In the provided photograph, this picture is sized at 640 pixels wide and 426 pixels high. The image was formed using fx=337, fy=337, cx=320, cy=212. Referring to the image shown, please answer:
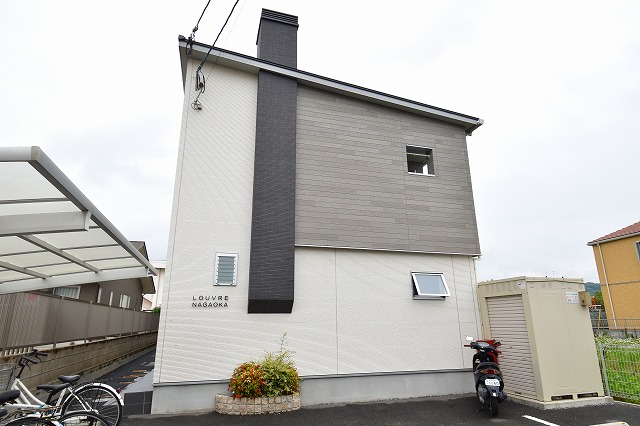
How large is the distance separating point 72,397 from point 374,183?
699cm

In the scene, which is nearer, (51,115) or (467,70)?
(467,70)

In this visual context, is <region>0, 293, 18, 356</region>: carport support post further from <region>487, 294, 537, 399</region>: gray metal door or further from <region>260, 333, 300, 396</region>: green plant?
<region>487, 294, 537, 399</region>: gray metal door

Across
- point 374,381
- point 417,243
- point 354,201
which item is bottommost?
point 374,381

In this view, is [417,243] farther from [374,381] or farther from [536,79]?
[536,79]

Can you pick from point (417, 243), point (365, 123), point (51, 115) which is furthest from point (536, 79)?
point (51, 115)

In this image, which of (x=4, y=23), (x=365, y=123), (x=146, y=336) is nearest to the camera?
(x=4, y=23)

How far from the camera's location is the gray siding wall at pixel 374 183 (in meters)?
7.92

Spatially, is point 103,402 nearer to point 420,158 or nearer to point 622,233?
point 420,158

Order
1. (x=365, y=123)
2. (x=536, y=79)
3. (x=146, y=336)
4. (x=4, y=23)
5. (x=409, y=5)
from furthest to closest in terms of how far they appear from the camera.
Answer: (x=146, y=336) < (x=536, y=79) < (x=365, y=123) < (x=4, y=23) < (x=409, y=5)

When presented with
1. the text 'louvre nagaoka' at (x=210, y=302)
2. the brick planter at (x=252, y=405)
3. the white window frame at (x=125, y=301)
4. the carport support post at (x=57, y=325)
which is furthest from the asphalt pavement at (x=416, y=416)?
the white window frame at (x=125, y=301)

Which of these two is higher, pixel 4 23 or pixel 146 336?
pixel 4 23

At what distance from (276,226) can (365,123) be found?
12.5 ft

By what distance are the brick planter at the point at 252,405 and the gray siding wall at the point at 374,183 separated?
3.09 meters

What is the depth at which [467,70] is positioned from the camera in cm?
1014
